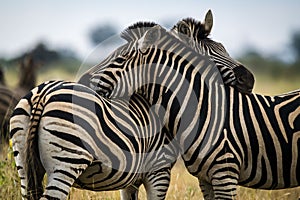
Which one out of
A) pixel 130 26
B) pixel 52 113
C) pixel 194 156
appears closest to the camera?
pixel 52 113

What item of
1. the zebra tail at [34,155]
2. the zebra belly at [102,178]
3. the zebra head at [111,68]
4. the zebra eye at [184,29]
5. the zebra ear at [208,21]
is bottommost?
the zebra belly at [102,178]

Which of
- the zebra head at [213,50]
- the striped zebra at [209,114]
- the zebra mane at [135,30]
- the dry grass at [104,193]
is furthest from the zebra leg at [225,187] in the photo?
the zebra mane at [135,30]

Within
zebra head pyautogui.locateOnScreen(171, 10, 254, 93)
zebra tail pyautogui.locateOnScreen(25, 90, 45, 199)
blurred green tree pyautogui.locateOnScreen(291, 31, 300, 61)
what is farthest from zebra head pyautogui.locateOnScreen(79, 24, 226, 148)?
blurred green tree pyautogui.locateOnScreen(291, 31, 300, 61)

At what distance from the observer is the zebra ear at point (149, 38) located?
5.27m

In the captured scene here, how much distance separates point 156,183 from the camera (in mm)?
5223

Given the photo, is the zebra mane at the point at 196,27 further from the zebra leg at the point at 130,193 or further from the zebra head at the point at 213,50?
the zebra leg at the point at 130,193

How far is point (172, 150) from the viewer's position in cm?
533

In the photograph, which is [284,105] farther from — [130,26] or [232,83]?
[130,26]

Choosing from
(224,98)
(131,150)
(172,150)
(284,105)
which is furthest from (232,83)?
(131,150)

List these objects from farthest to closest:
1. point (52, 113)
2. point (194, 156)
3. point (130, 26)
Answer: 1. point (130, 26)
2. point (194, 156)
3. point (52, 113)

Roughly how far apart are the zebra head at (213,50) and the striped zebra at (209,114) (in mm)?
87

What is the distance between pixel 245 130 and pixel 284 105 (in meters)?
0.47

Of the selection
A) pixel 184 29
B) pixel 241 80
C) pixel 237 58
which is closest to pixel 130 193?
pixel 241 80

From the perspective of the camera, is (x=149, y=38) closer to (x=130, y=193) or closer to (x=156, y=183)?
(x=156, y=183)
